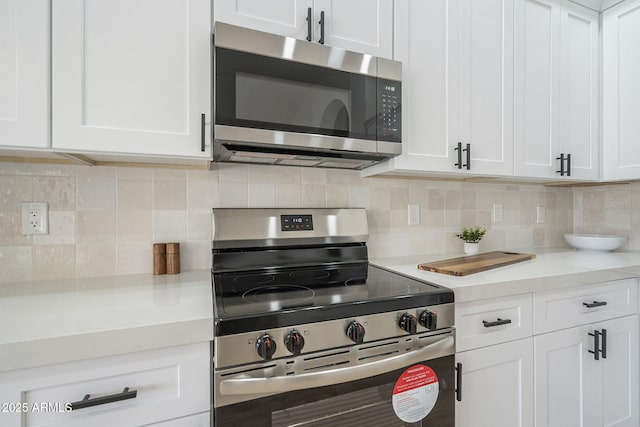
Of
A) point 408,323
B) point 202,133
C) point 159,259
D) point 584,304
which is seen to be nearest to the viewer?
point 408,323

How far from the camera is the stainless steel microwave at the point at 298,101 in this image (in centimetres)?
103

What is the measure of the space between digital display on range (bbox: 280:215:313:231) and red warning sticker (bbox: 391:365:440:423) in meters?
0.73

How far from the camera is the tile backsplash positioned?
1137 millimetres

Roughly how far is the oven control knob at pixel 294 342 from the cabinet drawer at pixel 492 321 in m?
0.61

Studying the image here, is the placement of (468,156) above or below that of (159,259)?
above

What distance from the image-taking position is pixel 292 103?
1127 millimetres

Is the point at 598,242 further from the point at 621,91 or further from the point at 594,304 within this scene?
the point at 621,91

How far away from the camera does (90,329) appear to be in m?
0.70

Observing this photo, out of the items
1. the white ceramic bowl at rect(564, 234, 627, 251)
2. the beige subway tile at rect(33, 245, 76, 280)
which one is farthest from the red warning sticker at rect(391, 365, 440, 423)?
the white ceramic bowl at rect(564, 234, 627, 251)

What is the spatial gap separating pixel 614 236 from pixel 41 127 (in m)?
3.08

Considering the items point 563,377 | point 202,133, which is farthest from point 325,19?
point 563,377

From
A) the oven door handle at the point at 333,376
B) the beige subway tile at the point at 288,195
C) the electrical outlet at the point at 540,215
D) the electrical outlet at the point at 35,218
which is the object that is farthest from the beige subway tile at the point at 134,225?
the electrical outlet at the point at 540,215

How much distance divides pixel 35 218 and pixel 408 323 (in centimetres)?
139

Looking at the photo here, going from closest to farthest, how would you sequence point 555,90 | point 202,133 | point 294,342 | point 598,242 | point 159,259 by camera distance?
point 294,342, point 202,133, point 159,259, point 555,90, point 598,242
